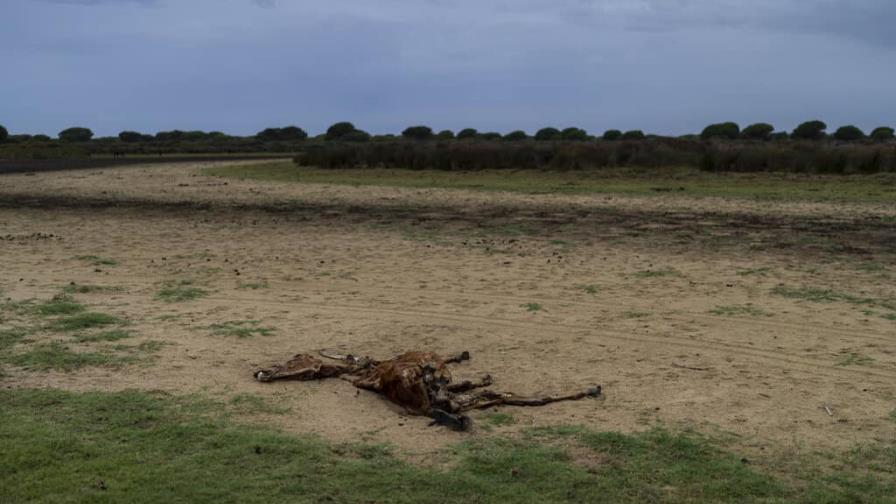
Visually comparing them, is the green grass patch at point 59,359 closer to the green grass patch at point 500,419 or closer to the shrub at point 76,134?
the green grass patch at point 500,419

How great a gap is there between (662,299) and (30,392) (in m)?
5.50

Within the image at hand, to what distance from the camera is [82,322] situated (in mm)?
7500

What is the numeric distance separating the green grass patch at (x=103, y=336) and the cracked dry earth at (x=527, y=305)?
5.5 inches

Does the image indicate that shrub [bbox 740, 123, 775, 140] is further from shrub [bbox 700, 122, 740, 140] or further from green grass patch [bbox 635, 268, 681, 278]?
green grass patch [bbox 635, 268, 681, 278]

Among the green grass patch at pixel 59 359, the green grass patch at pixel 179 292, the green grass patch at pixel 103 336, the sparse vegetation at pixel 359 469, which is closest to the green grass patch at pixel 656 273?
the green grass patch at pixel 179 292

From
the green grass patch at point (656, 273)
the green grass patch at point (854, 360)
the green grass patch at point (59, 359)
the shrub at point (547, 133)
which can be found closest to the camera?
the green grass patch at point (59, 359)

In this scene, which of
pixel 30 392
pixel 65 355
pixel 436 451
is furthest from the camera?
pixel 65 355

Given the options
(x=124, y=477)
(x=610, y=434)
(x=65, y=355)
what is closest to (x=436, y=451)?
(x=610, y=434)

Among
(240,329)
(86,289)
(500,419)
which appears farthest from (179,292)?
(500,419)

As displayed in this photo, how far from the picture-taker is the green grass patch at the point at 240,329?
7152mm

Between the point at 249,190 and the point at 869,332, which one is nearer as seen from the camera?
the point at 869,332

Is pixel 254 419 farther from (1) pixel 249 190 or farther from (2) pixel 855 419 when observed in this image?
(1) pixel 249 190

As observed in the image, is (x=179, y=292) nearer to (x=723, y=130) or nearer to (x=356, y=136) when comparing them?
(x=723, y=130)

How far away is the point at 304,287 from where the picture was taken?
9.29m
